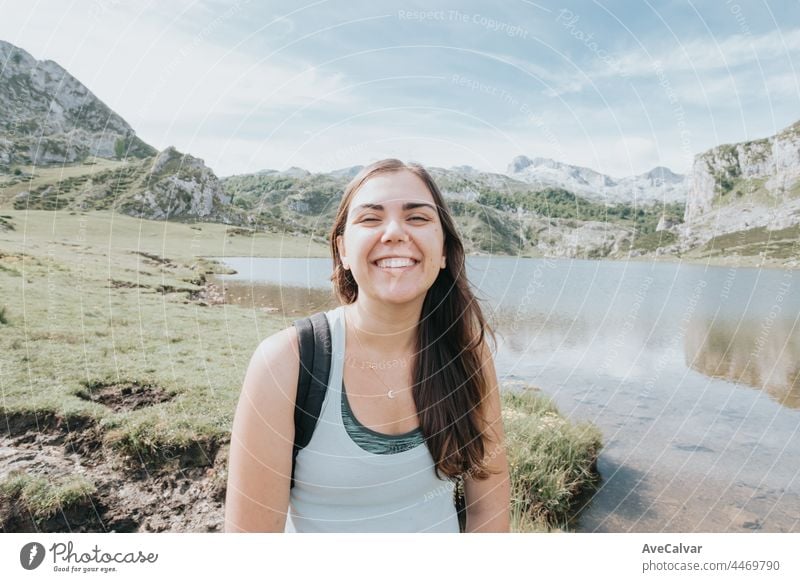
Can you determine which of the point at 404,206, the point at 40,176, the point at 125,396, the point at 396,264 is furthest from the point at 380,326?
the point at 40,176

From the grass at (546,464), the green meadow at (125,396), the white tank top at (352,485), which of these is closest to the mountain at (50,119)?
the green meadow at (125,396)

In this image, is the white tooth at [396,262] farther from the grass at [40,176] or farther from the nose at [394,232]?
the grass at [40,176]

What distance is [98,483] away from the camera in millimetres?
2213

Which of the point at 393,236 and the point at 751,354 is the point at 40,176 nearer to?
the point at 393,236

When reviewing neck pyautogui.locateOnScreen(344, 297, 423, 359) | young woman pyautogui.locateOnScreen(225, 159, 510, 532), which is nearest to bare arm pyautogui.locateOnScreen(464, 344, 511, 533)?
young woman pyautogui.locateOnScreen(225, 159, 510, 532)

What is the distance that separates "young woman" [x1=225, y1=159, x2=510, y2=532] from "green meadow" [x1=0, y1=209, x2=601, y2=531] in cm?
105

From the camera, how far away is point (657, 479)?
4.54 meters

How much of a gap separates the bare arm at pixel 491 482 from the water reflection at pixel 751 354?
6.35 metres

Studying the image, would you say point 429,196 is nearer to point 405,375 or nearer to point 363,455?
point 405,375

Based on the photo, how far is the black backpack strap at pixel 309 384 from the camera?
1186mm

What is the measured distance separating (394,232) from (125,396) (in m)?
2.21

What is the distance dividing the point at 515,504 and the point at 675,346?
825 cm

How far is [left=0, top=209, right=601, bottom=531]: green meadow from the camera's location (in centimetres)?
219
